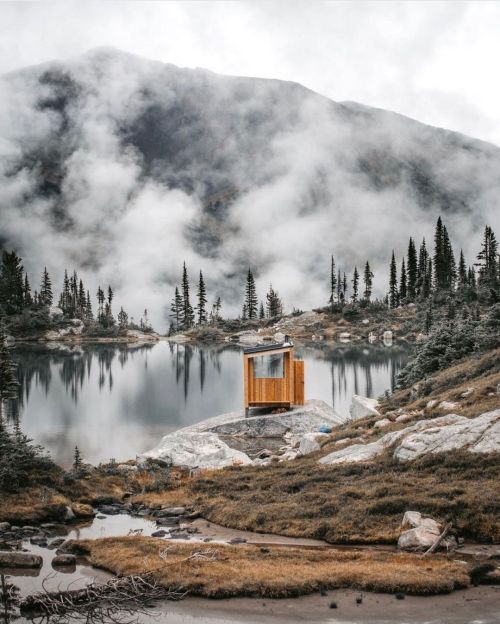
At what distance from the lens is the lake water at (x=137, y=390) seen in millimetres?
40375

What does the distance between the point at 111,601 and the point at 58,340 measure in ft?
469

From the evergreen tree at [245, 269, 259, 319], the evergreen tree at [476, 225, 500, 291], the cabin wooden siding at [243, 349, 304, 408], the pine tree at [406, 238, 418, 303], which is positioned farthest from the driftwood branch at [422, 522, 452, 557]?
the evergreen tree at [245, 269, 259, 319]

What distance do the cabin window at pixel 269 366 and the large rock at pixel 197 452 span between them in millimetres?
6532

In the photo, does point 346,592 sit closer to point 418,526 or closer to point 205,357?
point 418,526

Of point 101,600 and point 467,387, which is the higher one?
point 467,387

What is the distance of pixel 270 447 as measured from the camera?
33.2 m

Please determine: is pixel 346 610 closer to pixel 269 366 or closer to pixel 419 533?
pixel 419 533

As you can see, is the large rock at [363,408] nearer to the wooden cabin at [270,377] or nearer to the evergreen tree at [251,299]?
the wooden cabin at [270,377]

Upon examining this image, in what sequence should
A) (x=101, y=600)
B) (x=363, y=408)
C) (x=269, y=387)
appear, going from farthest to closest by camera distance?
(x=269, y=387)
(x=363, y=408)
(x=101, y=600)

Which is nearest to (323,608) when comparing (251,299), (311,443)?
(311,443)

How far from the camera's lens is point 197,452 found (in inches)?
1219

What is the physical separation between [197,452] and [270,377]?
387 inches

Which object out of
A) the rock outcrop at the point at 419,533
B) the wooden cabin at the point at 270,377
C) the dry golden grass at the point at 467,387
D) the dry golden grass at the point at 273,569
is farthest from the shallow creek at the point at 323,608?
the wooden cabin at the point at 270,377

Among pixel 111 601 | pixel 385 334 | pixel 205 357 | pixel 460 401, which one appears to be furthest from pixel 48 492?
pixel 385 334
